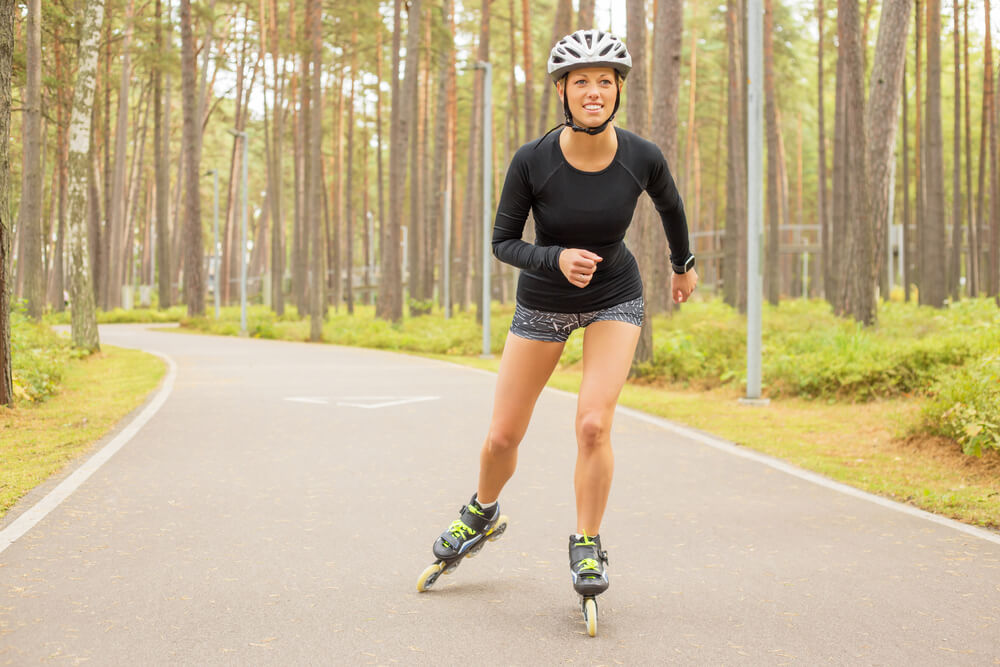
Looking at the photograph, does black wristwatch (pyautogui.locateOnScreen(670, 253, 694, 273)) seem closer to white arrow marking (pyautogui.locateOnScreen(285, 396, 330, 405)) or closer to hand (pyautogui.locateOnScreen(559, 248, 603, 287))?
hand (pyautogui.locateOnScreen(559, 248, 603, 287))

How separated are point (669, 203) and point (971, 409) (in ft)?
16.1

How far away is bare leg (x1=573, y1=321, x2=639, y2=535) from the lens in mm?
4504

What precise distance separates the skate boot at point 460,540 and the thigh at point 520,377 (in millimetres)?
466

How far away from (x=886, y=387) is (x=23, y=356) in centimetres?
1089

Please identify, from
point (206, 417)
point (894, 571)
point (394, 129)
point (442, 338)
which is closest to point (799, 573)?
point (894, 571)

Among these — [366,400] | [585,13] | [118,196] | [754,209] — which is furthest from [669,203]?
[118,196]

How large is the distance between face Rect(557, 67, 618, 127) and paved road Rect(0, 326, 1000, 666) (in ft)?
6.57

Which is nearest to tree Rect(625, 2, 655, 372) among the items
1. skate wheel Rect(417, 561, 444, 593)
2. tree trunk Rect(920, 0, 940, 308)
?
skate wheel Rect(417, 561, 444, 593)

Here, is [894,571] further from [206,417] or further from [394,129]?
[394,129]

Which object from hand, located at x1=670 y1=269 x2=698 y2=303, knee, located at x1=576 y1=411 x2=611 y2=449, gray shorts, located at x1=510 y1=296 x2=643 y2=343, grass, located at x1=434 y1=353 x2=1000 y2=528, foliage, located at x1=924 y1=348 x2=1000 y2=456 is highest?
hand, located at x1=670 y1=269 x2=698 y2=303

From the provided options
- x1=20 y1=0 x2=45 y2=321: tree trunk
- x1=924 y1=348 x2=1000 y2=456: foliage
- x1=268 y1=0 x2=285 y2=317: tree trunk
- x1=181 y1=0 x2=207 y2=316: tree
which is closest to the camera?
x1=924 y1=348 x2=1000 y2=456: foliage

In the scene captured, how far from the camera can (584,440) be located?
4.54 meters

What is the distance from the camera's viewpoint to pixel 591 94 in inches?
172

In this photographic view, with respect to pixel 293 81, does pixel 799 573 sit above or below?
below
